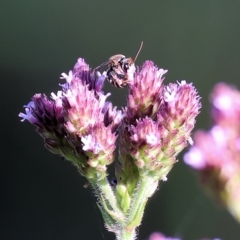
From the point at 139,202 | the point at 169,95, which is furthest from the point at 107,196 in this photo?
the point at 169,95

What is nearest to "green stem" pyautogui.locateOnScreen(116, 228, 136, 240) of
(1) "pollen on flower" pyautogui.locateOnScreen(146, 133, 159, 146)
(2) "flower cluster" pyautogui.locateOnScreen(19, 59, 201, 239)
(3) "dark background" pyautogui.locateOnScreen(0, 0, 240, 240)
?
(2) "flower cluster" pyautogui.locateOnScreen(19, 59, 201, 239)

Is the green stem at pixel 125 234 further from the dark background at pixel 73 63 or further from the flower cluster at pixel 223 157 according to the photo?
the dark background at pixel 73 63

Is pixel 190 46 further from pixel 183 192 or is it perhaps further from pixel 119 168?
pixel 119 168

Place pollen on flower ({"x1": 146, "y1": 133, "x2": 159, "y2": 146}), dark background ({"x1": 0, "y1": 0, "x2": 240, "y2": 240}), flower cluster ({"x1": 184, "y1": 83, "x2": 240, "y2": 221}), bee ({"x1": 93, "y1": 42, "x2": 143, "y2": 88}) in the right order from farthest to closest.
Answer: dark background ({"x1": 0, "y1": 0, "x2": 240, "y2": 240})
bee ({"x1": 93, "y1": 42, "x2": 143, "y2": 88})
pollen on flower ({"x1": 146, "y1": 133, "x2": 159, "y2": 146})
flower cluster ({"x1": 184, "y1": 83, "x2": 240, "y2": 221})

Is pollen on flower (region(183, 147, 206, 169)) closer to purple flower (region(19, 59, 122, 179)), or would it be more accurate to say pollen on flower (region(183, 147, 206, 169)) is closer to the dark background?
purple flower (region(19, 59, 122, 179))

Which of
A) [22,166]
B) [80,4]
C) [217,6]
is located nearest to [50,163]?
[22,166]

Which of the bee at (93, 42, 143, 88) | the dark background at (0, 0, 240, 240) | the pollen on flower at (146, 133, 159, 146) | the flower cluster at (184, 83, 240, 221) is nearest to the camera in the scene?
the flower cluster at (184, 83, 240, 221)
